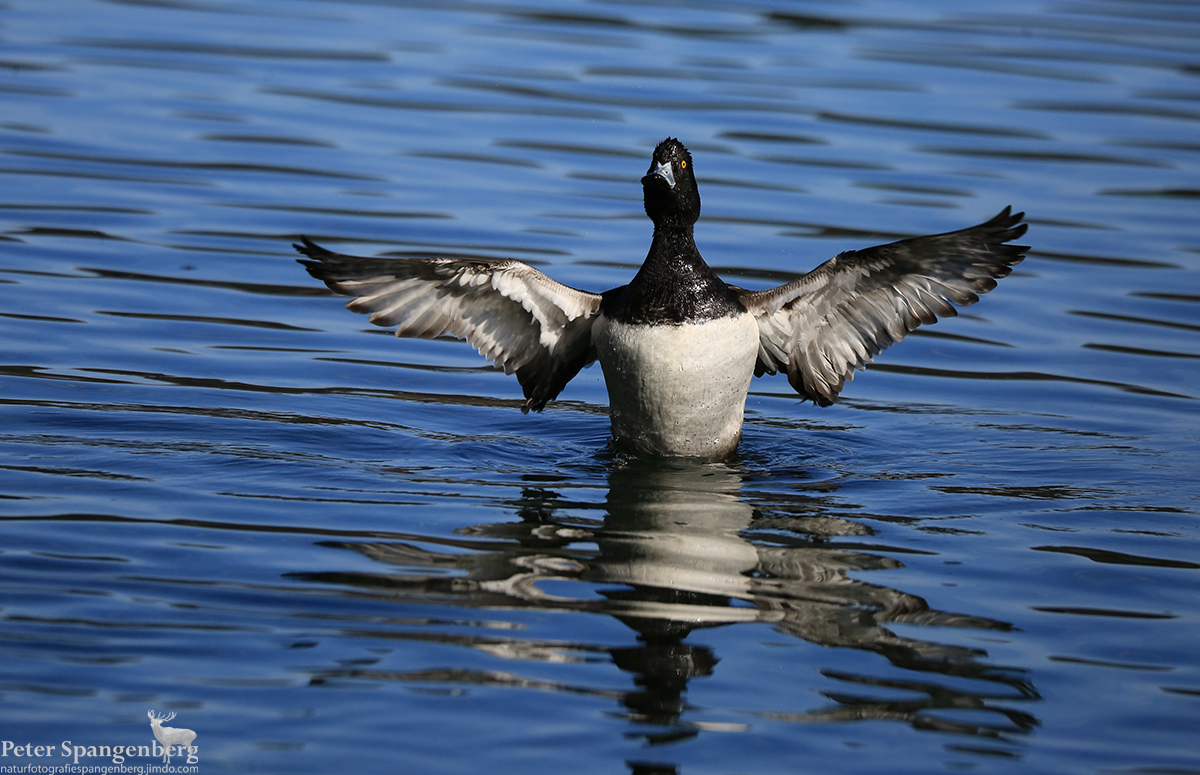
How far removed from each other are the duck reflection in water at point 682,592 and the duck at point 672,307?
0.51m

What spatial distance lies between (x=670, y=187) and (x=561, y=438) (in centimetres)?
161

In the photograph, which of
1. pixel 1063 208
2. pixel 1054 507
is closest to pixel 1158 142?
pixel 1063 208

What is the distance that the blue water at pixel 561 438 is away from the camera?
187 inches

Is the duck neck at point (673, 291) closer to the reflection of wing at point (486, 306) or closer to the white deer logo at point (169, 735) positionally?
the reflection of wing at point (486, 306)

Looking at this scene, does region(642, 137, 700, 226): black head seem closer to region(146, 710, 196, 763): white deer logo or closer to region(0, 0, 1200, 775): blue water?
region(0, 0, 1200, 775): blue water

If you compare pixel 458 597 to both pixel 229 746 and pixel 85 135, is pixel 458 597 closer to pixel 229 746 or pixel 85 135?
pixel 229 746

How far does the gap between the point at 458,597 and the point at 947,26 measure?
52.3 ft

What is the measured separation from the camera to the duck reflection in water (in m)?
4.83

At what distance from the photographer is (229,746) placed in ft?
14.5

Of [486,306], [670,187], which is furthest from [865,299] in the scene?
[486,306]

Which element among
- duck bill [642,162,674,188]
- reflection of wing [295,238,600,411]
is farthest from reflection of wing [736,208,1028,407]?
reflection of wing [295,238,600,411]

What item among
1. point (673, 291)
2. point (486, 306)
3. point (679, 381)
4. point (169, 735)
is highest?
point (673, 291)

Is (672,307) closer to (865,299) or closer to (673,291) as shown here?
(673,291)

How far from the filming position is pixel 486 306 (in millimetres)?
7742
